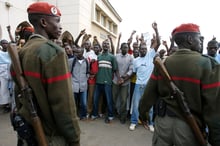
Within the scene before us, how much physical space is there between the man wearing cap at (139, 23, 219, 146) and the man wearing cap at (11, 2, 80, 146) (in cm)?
Answer: 99

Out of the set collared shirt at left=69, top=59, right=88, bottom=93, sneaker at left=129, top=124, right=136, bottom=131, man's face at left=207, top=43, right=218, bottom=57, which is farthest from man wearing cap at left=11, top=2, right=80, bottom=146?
man's face at left=207, top=43, right=218, bottom=57

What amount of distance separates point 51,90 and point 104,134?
133 inches

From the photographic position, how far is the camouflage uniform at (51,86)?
1.61 metres

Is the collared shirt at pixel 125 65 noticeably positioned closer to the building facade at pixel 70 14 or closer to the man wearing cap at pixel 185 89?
the man wearing cap at pixel 185 89

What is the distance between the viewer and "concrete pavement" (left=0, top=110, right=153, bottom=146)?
4250mm

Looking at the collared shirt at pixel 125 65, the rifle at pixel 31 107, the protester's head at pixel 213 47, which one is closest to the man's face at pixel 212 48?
the protester's head at pixel 213 47

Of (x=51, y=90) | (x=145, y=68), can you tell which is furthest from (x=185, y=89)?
(x=145, y=68)

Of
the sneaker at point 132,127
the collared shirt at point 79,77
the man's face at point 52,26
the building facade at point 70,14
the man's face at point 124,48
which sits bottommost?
the sneaker at point 132,127

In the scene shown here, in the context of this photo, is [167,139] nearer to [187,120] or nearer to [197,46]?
[187,120]

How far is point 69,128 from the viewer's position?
1646mm

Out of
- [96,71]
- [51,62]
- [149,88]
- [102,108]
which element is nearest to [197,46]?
[149,88]

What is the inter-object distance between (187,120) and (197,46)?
0.76 meters

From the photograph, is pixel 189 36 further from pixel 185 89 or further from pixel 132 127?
pixel 132 127

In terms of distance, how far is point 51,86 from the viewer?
1.62 metres
